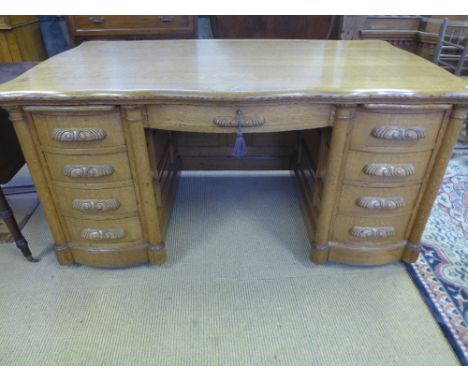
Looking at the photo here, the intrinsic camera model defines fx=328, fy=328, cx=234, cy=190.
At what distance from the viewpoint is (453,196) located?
6.07ft

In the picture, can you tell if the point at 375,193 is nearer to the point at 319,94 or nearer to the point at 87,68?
the point at 319,94

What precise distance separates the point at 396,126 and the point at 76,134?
3.39 feet

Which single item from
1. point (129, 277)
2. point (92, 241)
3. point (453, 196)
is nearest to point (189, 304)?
point (129, 277)

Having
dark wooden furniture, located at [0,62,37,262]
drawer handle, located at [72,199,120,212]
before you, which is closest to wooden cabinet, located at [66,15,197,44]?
dark wooden furniture, located at [0,62,37,262]

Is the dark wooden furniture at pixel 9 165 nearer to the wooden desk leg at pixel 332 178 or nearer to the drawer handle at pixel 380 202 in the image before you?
the wooden desk leg at pixel 332 178

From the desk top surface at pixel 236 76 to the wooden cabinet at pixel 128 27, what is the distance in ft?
2.16

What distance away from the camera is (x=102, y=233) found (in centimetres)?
128

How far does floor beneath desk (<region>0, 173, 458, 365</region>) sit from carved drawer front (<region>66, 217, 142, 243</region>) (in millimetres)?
167

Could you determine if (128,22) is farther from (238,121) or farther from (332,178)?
(332,178)

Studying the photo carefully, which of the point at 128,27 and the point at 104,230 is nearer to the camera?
the point at 104,230

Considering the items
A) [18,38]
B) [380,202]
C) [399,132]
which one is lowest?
[380,202]

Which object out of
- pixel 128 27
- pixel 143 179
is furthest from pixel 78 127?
pixel 128 27

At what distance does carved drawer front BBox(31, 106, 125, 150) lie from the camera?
1.02m

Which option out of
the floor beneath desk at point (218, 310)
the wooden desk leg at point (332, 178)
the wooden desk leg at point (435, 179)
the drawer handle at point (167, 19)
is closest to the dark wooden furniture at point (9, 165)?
the floor beneath desk at point (218, 310)
